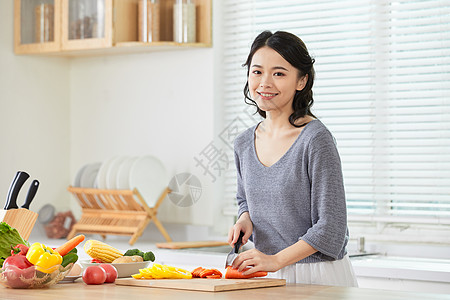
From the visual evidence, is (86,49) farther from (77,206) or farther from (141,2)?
(77,206)

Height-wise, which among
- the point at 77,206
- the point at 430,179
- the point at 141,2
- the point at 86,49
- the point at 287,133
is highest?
the point at 141,2

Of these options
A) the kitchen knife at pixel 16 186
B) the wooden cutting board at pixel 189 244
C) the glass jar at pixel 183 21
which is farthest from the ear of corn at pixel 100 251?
the glass jar at pixel 183 21

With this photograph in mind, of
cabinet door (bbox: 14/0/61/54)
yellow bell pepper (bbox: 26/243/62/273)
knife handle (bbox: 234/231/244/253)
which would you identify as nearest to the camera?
yellow bell pepper (bbox: 26/243/62/273)

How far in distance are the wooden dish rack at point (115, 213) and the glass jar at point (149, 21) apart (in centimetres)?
70

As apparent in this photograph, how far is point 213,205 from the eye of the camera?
3.34 metres

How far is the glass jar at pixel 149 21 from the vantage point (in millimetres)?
3326

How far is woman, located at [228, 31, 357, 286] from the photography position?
5.75ft

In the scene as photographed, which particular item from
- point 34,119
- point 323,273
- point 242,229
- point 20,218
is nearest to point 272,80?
point 242,229

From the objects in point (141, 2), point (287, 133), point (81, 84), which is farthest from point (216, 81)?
point (287, 133)

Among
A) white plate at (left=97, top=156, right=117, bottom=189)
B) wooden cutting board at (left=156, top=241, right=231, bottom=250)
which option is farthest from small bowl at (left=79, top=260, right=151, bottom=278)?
white plate at (left=97, top=156, right=117, bottom=189)

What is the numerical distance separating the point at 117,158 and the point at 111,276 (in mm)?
1763

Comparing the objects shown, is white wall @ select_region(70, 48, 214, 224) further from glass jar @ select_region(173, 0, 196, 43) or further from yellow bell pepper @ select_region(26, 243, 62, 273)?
yellow bell pepper @ select_region(26, 243, 62, 273)

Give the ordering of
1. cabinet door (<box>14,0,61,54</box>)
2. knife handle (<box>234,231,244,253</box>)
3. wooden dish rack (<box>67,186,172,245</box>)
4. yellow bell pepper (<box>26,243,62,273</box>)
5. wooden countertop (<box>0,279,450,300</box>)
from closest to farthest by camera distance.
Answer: wooden countertop (<box>0,279,450,300</box>) → yellow bell pepper (<box>26,243,62,273</box>) → knife handle (<box>234,231,244,253</box>) → wooden dish rack (<box>67,186,172,245</box>) → cabinet door (<box>14,0,61,54</box>)

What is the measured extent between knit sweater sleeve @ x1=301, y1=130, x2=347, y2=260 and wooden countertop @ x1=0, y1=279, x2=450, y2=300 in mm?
139
